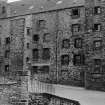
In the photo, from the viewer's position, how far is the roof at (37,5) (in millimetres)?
40006

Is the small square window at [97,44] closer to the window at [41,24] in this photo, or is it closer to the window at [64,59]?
the window at [64,59]

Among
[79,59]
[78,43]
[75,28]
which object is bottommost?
[79,59]

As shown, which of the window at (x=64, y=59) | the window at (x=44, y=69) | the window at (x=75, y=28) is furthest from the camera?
the window at (x=44, y=69)

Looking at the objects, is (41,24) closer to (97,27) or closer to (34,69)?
(34,69)

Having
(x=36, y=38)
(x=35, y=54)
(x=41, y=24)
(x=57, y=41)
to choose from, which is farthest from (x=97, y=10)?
(x=35, y=54)

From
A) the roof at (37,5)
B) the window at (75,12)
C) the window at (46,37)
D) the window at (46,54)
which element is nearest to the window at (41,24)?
the window at (46,37)

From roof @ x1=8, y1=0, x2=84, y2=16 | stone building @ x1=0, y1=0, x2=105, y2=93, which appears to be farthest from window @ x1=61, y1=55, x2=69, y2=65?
roof @ x1=8, y1=0, x2=84, y2=16

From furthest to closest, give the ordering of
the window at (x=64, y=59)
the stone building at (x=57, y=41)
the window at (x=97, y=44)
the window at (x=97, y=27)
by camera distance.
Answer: the window at (x=64, y=59) → the window at (x=97, y=27) → the stone building at (x=57, y=41) → the window at (x=97, y=44)

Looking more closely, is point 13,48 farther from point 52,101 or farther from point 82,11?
point 52,101

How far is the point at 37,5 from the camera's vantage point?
44469 millimetres

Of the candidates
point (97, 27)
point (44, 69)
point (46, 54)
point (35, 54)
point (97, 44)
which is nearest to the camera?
point (97, 44)

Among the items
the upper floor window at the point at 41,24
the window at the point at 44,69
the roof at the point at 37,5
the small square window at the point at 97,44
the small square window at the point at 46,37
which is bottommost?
the window at the point at 44,69

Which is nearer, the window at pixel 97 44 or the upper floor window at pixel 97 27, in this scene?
Result: the window at pixel 97 44

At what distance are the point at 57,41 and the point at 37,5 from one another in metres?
8.28
